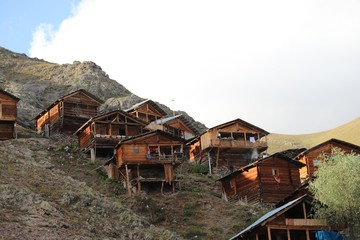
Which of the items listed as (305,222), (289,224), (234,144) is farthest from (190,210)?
(234,144)

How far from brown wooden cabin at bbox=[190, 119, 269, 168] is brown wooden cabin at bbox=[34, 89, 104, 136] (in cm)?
1736

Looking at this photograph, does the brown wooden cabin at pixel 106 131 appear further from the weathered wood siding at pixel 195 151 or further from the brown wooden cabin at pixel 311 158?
the brown wooden cabin at pixel 311 158

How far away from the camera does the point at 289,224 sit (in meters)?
45.0

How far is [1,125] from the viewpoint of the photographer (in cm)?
7438

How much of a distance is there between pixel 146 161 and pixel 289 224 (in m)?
22.9

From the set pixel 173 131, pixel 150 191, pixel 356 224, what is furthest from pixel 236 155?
pixel 356 224

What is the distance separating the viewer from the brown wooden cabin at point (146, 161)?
208 feet

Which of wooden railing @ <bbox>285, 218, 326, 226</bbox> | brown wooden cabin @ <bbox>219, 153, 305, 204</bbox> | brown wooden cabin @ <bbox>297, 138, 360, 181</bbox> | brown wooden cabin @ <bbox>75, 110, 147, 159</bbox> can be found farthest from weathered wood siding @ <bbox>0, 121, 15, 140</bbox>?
wooden railing @ <bbox>285, 218, 326, 226</bbox>

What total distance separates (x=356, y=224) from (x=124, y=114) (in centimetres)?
3862

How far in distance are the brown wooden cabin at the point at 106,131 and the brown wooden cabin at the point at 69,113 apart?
317 inches

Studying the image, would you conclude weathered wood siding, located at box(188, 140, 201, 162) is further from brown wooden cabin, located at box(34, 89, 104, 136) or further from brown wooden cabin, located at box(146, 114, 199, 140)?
brown wooden cabin, located at box(34, 89, 104, 136)

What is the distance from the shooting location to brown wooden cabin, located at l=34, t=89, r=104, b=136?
3386 inches

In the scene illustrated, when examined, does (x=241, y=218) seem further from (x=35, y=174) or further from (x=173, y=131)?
(x=173, y=131)

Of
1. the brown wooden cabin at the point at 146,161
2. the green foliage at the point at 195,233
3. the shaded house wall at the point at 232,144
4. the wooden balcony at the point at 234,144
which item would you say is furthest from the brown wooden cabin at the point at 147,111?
the green foliage at the point at 195,233
